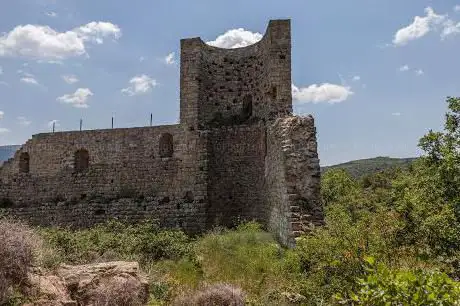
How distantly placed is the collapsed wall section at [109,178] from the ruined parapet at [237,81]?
1359 mm

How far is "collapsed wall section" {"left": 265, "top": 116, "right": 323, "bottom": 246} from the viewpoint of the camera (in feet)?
38.9

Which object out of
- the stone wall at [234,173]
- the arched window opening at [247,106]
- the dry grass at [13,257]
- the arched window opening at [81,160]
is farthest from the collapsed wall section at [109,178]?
the dry grass at [13,257]

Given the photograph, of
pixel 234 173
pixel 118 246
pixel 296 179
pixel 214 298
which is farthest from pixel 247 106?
pixel 214 298

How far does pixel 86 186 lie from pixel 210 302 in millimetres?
12475

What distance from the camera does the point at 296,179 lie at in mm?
12328

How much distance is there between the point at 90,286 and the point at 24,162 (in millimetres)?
14491

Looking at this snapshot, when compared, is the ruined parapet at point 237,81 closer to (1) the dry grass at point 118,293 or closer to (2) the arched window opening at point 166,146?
(2) the arched window opening at point 166,146

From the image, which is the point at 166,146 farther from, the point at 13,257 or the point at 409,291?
the point at 409,291

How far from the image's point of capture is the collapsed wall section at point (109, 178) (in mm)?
17812

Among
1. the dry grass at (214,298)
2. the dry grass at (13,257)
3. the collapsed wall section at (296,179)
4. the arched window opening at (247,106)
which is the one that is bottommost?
the dry grass at (214,298)

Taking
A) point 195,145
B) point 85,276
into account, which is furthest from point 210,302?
point 195,145

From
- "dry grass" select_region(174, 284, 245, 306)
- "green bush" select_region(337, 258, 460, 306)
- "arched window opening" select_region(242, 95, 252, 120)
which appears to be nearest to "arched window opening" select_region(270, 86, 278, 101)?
"arched window opening" select_region(242, 95, 252, 120)

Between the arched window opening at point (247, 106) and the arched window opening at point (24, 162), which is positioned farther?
the arched window opening at point (24, 162)

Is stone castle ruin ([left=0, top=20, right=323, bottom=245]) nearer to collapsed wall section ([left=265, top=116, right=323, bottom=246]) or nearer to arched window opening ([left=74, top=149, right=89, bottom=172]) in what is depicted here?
arched window opening ([left=74, top=149, right=89, bottom=172])
